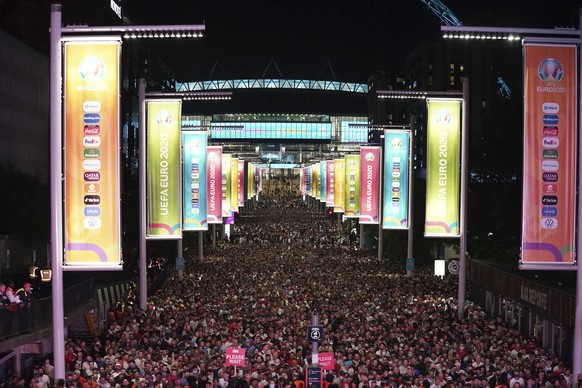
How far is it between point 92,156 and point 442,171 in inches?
622

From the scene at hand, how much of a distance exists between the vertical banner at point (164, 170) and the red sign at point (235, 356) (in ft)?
27.0

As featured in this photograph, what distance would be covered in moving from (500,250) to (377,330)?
22.9 meters

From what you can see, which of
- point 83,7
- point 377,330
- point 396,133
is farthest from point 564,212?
point 83,7

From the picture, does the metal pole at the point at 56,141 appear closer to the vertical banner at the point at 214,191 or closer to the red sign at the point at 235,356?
the red sign at the point at 235,356

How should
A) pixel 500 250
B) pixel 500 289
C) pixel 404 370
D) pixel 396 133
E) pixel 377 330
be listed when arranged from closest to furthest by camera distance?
pixel 404 370 < pixel 377 330 < pixel 500 289 < pixel 396 133 < pixel 500 250

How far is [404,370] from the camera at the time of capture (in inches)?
827

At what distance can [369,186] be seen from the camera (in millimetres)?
42438

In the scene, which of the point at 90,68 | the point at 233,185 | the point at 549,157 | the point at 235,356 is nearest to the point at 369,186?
the point at 233,185

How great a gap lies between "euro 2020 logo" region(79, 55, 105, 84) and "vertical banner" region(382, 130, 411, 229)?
23.8m

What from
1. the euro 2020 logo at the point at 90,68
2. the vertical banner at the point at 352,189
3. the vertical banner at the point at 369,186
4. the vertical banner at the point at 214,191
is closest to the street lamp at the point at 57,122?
the euro 2020 logo at the point at 90,68

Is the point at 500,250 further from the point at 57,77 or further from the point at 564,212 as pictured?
the point at 57,77

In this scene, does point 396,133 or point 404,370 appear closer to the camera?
point 404,370

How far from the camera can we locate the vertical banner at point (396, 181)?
3791cm

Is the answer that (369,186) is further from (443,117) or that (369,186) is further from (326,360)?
(326,360)
